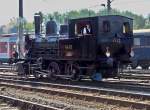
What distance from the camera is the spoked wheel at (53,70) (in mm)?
21577

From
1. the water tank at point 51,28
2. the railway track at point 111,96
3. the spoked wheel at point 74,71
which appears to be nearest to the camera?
the railway track at point 111,96

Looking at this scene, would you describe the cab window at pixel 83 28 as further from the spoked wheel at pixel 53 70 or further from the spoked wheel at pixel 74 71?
the spoked wheel at pixel 53 70

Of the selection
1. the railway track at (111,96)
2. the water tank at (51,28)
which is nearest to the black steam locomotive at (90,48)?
the water tank at (51,28)

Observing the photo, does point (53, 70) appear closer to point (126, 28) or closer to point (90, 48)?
point (90, 48)

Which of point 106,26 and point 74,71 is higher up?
point 106,26

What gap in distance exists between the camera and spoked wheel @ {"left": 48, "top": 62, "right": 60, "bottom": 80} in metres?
21.6

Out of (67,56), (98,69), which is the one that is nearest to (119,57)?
(98,69)

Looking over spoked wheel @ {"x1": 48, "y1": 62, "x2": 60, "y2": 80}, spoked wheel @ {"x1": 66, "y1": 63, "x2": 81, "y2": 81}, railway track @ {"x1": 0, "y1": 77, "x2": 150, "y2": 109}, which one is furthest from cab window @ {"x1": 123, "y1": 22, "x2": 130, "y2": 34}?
railway track @ {"x1": 0, "y1": 77, "x2": 150, "y2": 109}

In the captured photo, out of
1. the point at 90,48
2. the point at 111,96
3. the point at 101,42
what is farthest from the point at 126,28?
the point at 111,96

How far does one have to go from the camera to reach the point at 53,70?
22000 millimetres

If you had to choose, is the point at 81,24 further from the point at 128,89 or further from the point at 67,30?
the point at 128,89

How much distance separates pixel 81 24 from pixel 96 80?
2.63 metres

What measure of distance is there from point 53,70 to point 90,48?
10.6 ft

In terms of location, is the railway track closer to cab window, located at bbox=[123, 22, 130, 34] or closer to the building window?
the building window
